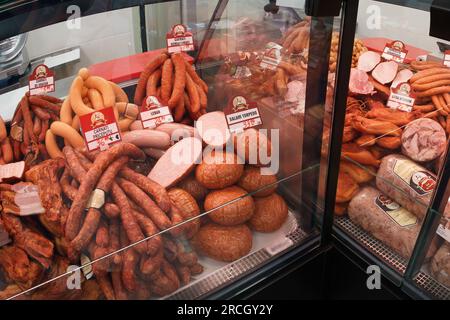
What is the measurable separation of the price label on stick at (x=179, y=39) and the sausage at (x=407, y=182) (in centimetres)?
81

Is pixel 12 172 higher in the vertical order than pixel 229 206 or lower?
higher

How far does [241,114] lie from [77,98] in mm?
480

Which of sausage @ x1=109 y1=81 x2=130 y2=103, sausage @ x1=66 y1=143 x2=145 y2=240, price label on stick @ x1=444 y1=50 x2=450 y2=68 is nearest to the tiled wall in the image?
sausage @ x1=109 y1=81 x2=130 y2=103

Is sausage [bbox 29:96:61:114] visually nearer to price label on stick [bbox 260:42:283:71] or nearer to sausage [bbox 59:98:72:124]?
sausage [bbox 59:98:72:124]

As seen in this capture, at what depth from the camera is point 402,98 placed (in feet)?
5.19

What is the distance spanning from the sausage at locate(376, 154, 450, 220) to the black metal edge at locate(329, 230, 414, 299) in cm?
20

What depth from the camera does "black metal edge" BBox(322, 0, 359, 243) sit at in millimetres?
1073

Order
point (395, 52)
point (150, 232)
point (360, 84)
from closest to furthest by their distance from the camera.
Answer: point (150, 232) → point (360, 84) → point (395, 52)

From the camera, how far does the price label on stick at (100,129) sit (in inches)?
42.9

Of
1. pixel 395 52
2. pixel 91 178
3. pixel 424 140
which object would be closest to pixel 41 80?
pixel 91 178

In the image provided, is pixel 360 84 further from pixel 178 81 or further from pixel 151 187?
pixel 151 187

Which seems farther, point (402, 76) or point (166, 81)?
point (402, 76)

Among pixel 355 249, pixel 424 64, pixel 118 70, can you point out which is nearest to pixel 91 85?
pixel 118 70

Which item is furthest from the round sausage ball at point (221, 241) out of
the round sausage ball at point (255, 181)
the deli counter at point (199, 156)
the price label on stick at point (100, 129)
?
the price label on stick at point (100, 129)
